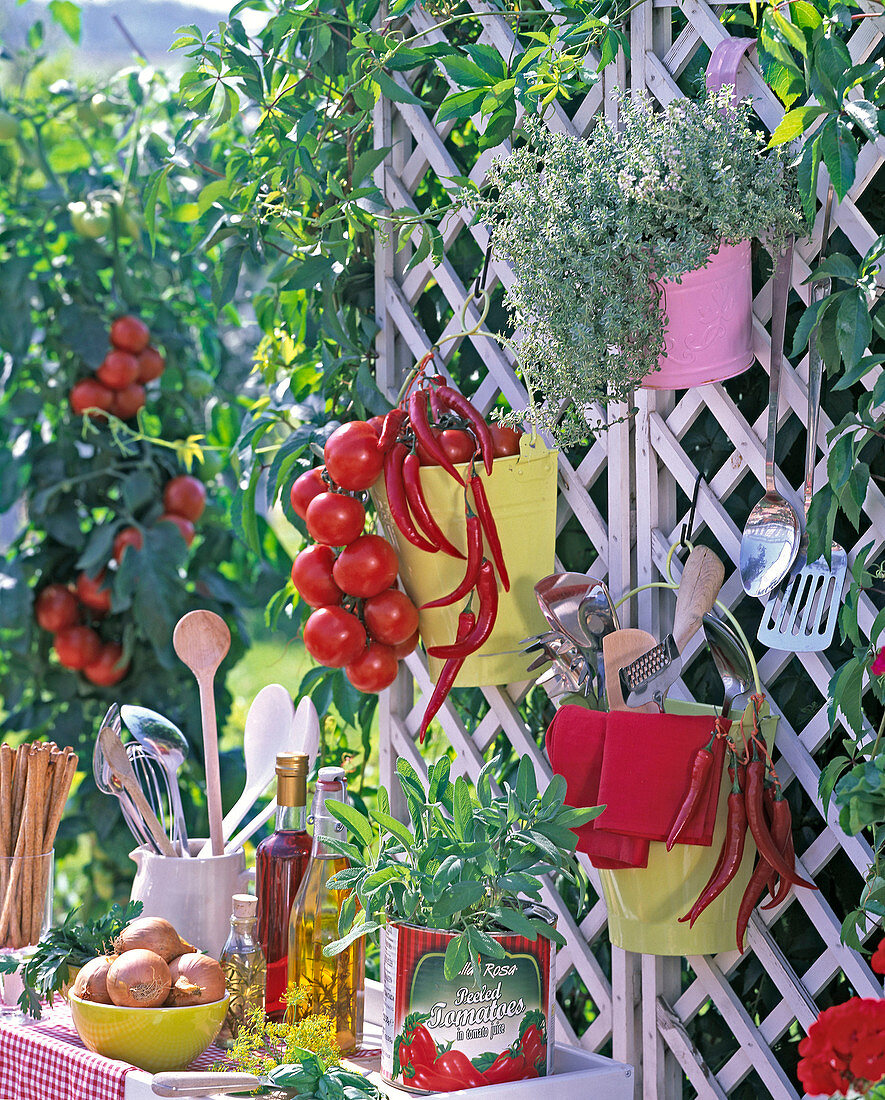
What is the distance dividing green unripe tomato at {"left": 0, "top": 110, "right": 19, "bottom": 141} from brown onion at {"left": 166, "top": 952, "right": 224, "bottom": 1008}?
1746 mm

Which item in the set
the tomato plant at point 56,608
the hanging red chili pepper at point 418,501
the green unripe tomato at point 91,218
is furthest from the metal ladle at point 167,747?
the green unripe tomato at point 91,218

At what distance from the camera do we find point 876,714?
3.52 ft

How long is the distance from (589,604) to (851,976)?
0.38 m

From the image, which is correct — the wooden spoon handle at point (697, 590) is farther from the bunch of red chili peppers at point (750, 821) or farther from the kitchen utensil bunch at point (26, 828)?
the kitchen utensil bunch at point (26, 828)

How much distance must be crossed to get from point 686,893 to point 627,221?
22.3 inches

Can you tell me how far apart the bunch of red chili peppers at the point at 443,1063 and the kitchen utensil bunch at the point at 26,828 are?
48 centimetres

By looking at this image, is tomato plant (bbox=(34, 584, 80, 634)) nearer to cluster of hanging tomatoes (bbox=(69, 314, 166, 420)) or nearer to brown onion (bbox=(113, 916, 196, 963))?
cluster of hanging tomatoes (bbox=(69, 314, 166, 420))

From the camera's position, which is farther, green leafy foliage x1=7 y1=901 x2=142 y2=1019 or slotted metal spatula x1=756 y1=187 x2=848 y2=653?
green leafy foliage x1=7 y1=901 x2=142 y2=1019

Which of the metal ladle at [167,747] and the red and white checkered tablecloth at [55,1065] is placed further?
the metal ladle at [167,747]

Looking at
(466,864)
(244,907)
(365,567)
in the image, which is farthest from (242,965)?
(365,567)

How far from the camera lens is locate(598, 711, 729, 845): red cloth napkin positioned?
1.07m

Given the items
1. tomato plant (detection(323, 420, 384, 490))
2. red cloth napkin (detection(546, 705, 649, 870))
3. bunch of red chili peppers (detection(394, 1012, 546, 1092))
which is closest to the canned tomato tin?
bunch of red chili peppers (detection(394, 1012, 546, 1092))

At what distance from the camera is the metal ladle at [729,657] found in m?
1.10

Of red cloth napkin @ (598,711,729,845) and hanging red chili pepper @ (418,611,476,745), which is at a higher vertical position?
hanging red chili pepper @ (418,611,476,745)
